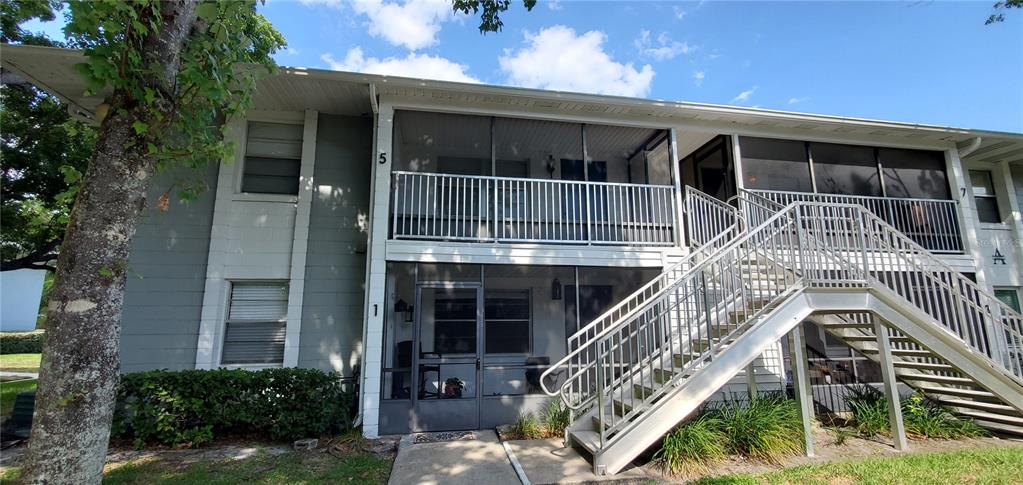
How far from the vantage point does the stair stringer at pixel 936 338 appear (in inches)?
225

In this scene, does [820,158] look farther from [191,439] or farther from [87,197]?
[191,439]

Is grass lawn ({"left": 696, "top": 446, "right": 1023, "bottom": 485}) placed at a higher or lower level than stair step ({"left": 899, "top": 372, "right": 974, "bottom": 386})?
lower

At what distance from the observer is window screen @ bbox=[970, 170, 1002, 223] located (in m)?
9.90

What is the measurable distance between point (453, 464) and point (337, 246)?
4.10 metres

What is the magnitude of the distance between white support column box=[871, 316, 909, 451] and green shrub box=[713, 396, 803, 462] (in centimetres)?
109

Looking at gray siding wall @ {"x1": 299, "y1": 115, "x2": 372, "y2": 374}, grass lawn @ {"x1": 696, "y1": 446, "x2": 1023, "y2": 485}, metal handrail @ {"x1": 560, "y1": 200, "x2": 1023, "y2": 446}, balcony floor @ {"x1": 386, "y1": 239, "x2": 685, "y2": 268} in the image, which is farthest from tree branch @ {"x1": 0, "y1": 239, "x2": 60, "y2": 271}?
grass lawn @ {"x1": 696, "y1": 446, "x2": 1023, "y2": 485}

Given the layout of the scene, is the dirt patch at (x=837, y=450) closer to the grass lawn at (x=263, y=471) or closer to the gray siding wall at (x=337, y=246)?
the grass lawn at (x=263, y=471)

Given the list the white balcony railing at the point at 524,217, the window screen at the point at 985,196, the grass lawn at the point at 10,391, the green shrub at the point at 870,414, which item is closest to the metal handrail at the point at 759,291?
the green shrub at the point at 870,414

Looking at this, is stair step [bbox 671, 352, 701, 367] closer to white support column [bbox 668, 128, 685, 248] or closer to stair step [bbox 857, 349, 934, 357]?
white support column [bbox 668, 128, 685, 248]

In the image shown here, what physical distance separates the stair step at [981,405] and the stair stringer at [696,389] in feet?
10.2

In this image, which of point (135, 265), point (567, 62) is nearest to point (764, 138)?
point (567, 62)

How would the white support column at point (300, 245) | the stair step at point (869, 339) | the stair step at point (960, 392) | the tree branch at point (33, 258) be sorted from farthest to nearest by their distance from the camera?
1. the tree branch at point (33, 258)
2. the white support column at point (300, 245)
3. the stair step at point (869, 339)
4. the stair step at point (960, 392)

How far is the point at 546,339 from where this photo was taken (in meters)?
8.23

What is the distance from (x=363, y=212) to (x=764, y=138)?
770 cm
